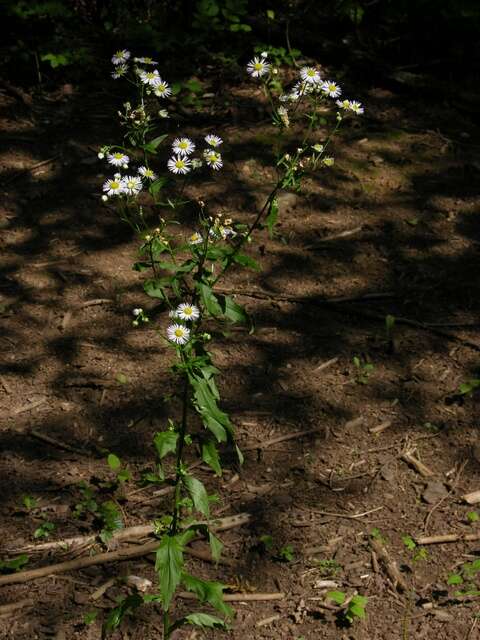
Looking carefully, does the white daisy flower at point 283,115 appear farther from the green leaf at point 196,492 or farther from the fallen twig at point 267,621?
the fallen twig at point 267,621

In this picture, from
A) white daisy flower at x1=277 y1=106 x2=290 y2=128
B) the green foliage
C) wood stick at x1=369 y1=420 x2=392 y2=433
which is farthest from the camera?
wood stick at x1=369 y1=420 x2=392 y2=433

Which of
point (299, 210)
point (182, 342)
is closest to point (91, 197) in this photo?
point (299, 210)

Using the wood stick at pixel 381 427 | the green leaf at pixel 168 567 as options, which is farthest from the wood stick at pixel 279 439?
the green leaf at pixel 168 567

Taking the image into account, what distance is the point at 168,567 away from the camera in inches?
98.9

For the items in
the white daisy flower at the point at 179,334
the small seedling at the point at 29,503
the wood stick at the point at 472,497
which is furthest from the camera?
the wood stick at the point at 472,497

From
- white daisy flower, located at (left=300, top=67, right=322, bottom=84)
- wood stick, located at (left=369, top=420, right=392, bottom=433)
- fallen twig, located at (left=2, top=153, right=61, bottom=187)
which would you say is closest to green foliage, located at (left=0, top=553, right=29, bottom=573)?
wood stick, located at (left=369, top=420, right=392, bottom=433)

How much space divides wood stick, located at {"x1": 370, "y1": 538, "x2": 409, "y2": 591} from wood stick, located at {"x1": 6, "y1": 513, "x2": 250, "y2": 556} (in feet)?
1.67

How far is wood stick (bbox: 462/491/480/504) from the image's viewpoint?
352 centimetres

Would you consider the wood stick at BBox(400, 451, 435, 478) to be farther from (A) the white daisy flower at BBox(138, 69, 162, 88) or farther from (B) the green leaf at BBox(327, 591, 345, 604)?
(A) the white daisy flower at BBox(138, 69, 162, 88)

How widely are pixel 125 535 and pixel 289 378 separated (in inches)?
47.7

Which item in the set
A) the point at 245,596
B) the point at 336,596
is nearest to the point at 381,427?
the point at 336,596

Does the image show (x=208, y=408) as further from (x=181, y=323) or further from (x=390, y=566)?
(x=390, y=566)

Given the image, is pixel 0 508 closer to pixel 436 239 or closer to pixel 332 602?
pixel 332 602

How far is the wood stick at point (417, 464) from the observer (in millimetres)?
3650
